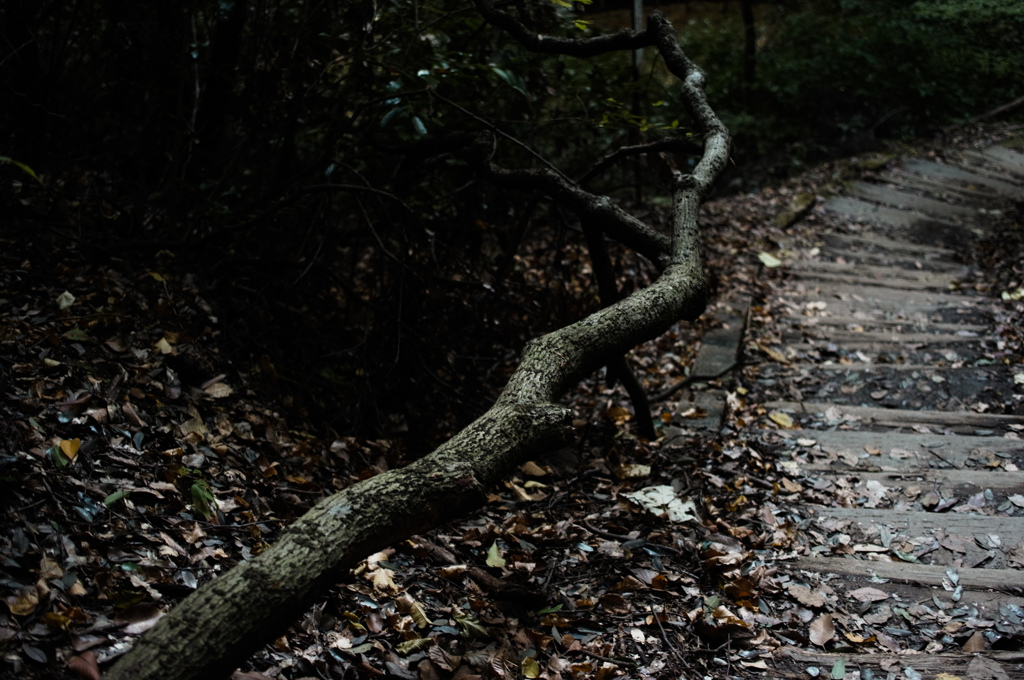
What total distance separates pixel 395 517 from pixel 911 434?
3.01 meters

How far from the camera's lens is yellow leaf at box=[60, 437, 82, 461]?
2217mm

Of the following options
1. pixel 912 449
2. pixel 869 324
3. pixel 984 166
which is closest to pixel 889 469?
pixel 912 449

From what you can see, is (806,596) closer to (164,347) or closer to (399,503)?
(399,503)

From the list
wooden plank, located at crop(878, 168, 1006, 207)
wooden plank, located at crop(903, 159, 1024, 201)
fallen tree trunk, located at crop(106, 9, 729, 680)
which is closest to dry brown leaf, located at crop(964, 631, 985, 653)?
fallen tree trunk, located at crop(106, 9, 729, 680)

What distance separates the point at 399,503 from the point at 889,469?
2.62m

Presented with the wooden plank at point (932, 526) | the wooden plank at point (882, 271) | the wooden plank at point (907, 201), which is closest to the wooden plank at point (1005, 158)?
the wooden plank at point (907, 201)

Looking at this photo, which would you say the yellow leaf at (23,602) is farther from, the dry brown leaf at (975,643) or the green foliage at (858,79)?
the green foliage at (858,79)

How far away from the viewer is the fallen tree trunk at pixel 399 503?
1369 millimetres

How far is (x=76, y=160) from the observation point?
3.42 m

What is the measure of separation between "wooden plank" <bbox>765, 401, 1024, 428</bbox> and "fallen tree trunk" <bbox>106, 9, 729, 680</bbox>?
1.58 m

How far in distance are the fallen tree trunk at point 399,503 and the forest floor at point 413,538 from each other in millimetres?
139

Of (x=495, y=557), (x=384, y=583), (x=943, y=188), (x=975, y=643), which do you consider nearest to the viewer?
(x=975, y=643)

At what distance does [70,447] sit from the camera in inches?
87.9

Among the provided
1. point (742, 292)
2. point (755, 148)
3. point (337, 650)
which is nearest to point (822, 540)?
point (337, 650)
